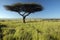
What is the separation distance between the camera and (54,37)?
7910 mm

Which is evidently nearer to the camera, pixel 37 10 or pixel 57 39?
pixel 57 39

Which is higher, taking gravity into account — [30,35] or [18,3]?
[18,3]

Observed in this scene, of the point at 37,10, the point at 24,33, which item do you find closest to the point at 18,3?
the point at 37,10

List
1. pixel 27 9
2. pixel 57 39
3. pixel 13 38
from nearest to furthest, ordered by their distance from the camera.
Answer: pixel 57 39 < pixel 13 38 < pixel 27 9

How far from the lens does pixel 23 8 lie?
1590 inches

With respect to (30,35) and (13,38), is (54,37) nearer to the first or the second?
(30,35)

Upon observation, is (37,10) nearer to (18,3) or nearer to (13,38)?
(18,3)

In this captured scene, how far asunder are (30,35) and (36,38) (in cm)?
63

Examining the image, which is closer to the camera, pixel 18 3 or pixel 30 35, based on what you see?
pixel 30 35

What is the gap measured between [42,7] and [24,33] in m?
33.7

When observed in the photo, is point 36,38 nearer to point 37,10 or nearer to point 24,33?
point 24,33

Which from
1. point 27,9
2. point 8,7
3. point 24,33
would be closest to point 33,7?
point 27,9

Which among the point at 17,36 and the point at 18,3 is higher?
the point at 18,3

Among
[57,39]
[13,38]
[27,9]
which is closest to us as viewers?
[57,39]
